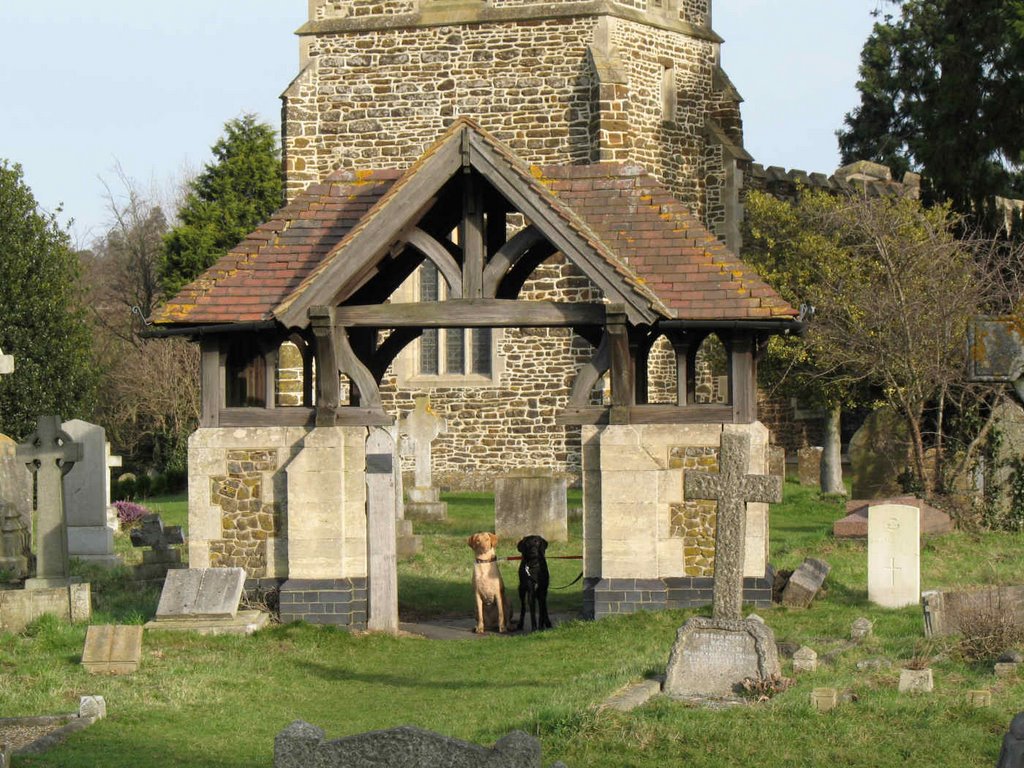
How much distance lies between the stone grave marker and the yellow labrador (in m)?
3.97

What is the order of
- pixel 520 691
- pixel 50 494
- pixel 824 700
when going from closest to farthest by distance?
pixel 824 700 → pixel 520 691 → pixel 50 494

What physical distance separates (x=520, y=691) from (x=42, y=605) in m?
5.90

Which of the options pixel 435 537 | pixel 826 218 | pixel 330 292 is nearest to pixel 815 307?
pixel 826 218

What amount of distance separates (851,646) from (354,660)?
14.5ft

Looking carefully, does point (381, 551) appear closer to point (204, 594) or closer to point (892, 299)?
point (204, 594)

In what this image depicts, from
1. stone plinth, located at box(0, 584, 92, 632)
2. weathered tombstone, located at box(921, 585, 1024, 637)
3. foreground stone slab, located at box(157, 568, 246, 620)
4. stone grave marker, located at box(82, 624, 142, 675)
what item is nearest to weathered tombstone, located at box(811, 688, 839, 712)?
weathered tombstone, located at box(921, 585, 1024, 637)

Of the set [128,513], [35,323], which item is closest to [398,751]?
[128,513]

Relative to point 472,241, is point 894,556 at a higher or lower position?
lower

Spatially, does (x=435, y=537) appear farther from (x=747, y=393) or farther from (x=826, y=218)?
(x=826, y=218)

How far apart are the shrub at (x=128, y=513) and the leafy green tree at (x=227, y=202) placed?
1347 cm

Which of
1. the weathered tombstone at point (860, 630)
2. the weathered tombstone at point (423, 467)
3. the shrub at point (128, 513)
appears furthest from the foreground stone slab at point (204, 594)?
the shrub at point (128, 513)

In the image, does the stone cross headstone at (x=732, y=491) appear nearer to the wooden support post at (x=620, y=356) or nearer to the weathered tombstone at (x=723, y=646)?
the weathered tombstone at (x=723, y=646)

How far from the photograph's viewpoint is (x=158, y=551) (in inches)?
864

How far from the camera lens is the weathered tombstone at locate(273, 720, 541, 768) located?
22.0ft
